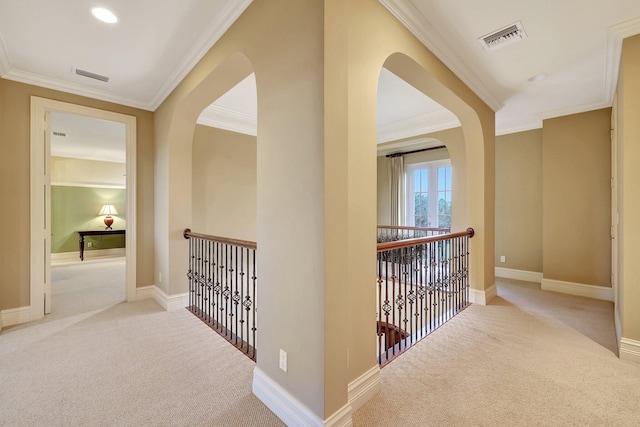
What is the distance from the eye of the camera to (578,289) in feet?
12.9

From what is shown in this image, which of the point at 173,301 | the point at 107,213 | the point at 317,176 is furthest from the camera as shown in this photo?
the point at 107,213

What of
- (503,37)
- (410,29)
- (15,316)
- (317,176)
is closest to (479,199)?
(503,37)

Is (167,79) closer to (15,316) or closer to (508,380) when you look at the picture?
(15,316)

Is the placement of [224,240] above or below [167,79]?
below

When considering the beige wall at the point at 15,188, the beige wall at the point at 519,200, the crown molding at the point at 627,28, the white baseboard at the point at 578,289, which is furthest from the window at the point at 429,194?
the beige wall at the point at 15,188

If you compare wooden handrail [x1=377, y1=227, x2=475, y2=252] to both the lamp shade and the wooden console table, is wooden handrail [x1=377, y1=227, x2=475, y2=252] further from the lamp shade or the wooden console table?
the lamp shade

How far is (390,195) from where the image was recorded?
676 cm

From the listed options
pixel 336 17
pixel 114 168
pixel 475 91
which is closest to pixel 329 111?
pixel 336 17

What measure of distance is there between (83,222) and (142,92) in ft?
21.2

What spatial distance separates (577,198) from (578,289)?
1.33 metres

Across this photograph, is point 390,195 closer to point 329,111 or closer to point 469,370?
point 469,370

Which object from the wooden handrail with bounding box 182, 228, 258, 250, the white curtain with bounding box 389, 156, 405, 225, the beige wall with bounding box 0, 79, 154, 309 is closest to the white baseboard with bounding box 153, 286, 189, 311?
the wooden handrail with bounding box 182, 228, 258, 250

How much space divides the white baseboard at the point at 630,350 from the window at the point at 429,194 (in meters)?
3.81

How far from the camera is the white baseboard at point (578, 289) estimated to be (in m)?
3.75
